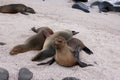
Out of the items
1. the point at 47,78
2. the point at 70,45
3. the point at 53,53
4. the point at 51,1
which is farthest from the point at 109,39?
the point at 51,1

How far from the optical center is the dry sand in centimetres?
414

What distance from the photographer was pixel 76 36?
5.79m

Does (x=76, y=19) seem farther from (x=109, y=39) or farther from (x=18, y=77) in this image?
(x=18, y=77)

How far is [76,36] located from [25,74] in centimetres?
209

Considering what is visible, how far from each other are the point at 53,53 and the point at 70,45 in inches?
16.1

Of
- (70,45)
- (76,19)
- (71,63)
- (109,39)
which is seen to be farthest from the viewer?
(76,19)

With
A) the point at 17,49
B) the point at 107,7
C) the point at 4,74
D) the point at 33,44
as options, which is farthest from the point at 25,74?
the point at 107,7

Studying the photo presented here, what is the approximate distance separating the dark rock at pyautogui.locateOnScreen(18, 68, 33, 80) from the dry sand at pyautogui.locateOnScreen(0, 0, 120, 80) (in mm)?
62

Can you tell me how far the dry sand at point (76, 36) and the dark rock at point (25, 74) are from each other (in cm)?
6

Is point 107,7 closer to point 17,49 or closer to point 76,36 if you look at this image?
point 76,36

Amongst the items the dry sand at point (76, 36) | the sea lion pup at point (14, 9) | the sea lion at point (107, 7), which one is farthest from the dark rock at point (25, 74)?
the sea lion at point (107, 7)

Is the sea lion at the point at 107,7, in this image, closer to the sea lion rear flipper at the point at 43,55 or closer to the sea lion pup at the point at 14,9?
the sea lion pup at the point at 14,9

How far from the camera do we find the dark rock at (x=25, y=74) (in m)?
3.77

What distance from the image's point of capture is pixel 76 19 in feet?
25.7
